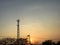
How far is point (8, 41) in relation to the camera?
4518 inches

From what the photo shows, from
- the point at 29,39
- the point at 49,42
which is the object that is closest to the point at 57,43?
the point at 49,42

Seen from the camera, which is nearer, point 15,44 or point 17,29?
point 17,29

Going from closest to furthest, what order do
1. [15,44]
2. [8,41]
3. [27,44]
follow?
[27,44] → [15,44] → [8,41]

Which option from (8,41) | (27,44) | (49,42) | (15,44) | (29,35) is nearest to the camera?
(29,35)

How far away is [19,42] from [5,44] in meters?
19.8

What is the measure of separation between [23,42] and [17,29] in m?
11.2

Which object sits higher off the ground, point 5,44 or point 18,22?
point 18,22

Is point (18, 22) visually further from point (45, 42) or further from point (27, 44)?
point (45, 42)

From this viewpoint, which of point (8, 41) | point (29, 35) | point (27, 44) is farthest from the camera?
point (8, 41)

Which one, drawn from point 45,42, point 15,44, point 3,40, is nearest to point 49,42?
point 45,42

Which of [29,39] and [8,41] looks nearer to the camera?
[29,39]

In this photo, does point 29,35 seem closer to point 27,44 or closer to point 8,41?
point 27,44

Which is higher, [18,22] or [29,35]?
[18,22]

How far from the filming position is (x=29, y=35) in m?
81.2
